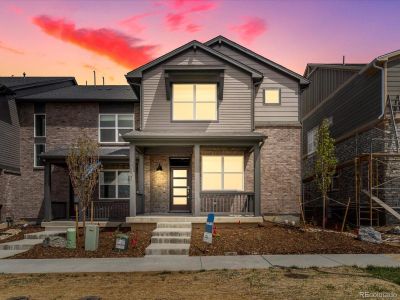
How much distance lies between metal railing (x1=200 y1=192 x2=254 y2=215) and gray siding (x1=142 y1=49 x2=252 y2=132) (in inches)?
126

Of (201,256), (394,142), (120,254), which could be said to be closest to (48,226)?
(120,254)

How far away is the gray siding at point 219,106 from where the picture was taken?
1970cm

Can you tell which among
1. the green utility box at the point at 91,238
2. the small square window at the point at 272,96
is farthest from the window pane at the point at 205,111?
the green utility box at the point at 91,238

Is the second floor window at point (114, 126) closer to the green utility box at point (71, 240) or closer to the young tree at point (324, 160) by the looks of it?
the green utility box at point (71, 240)

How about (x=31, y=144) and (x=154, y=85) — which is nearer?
(x=154, y=85)

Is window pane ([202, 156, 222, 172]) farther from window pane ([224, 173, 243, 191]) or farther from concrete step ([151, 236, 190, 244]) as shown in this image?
concrete step ([151, 236, 190, 244])

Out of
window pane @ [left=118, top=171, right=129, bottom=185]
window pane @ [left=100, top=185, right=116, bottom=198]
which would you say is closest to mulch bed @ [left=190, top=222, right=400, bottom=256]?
window pane @ [left=118, top=171, right=129, bottom=185]

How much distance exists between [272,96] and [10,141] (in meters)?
14.2

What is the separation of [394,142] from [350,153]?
472cm

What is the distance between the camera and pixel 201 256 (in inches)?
508

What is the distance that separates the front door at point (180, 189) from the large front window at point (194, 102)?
9.28ft

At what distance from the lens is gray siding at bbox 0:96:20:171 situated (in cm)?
2169

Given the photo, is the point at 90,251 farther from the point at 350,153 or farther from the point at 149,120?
the point at 350,153

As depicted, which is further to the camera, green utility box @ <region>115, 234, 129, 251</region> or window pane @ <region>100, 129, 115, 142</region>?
window pane @ <region>100, 129, 115, 142</region>
